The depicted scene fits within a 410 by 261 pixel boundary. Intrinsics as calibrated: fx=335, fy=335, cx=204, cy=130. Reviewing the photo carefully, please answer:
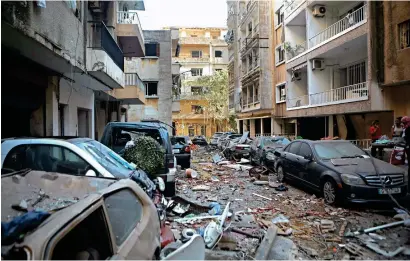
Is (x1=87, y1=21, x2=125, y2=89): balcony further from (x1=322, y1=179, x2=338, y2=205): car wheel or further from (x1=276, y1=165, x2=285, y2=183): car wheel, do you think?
(x1=322, y1=179, x2=338, y2=205): car wheel

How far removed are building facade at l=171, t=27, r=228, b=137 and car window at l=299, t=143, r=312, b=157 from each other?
38705 mm

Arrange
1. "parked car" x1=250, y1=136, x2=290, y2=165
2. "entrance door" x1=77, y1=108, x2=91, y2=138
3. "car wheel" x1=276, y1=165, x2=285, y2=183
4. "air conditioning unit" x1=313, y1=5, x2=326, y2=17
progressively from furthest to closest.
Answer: "air conditioning unit" x1=313, y1=5, x2=326, y2=17
"parked car" x1=250, y1=136, x2=290, y2=165
"entrance door" x1=77, y1=108, x2=91, y2=138
"car wheel" x1=276, y1=165, x2=285, y2=183

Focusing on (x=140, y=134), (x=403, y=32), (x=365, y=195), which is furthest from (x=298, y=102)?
(x=140, y=134)

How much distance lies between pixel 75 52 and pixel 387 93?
11404 millimetres

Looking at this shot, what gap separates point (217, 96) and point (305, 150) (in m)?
38.7

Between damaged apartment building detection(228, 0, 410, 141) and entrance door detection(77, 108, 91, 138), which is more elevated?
damaged apartment building detection(228, 0, 410, 141)

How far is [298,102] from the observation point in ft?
70.0

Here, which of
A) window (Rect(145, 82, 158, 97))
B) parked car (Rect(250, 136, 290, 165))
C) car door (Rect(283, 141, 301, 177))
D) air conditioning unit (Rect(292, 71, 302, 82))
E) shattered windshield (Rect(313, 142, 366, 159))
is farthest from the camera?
window (Rect(145, 82, 158, 97))

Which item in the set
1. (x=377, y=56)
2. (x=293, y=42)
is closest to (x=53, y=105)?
(x=377, y=56)

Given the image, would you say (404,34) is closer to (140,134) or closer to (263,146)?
(263,146)

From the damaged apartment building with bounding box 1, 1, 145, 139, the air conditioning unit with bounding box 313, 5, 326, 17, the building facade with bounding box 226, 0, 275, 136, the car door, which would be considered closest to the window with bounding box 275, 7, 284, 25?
the building facade with bounding box 226, 0, 275, 136

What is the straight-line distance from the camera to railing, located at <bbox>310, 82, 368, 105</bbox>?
48.9 ft

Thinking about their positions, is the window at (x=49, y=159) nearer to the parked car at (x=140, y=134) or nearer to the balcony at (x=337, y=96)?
the parked car at (x=140, y=134)

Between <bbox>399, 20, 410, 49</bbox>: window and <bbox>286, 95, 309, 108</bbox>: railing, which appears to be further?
<bbox>286, 95, 309, 108</bbox>: railing
